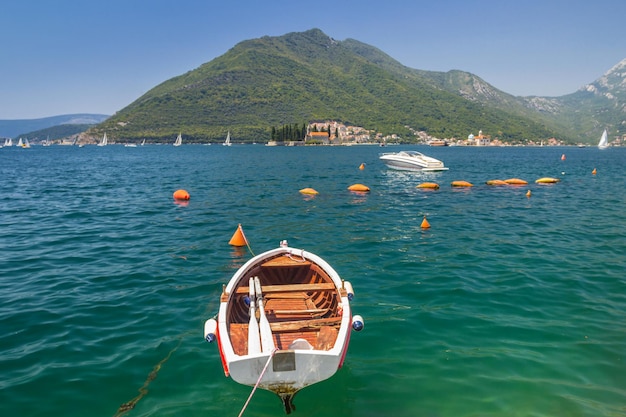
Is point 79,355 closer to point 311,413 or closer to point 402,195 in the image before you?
point 311,413

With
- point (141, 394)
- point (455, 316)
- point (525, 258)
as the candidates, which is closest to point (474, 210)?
point (525, 258)

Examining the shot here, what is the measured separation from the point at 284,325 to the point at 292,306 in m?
1.90

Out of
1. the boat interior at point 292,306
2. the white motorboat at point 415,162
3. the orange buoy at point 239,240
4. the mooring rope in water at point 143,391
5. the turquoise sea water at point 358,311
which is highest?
the white motorboat at point 415,162

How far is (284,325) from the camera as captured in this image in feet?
24.6

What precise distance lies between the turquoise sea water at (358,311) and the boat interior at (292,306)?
3.78 feet

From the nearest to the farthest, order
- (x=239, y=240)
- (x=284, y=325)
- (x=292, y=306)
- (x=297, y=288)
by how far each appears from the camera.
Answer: (x=284, y=325)
(x=292, y=306)
(x=297, y=288)
(x=239, y=240)

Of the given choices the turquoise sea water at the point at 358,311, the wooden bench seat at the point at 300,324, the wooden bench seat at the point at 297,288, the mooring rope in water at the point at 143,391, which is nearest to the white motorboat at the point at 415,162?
the turquoise sea water at the point at 358,311

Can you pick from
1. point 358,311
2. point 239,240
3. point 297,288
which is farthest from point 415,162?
point 297,288

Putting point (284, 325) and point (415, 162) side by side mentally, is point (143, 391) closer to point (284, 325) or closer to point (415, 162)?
point (284, 325)

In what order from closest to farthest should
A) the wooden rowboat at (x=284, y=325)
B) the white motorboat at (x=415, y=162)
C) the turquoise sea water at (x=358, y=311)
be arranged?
the wooden rowboat at (x=284, y=325) < the turquoise sea water at (x=358, y=311) < the white motorboat at (x=415, y=162)

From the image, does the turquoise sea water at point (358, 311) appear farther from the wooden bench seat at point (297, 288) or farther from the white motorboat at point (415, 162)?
the white motorboat at point (415, 162)

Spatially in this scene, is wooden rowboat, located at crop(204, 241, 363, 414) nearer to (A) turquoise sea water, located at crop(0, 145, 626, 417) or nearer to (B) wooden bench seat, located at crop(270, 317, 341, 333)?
(B) wooden bench seat, located at crop(270, 317, 341, 333)

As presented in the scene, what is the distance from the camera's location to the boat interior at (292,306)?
7.36 meters

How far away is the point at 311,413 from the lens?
682 cm
